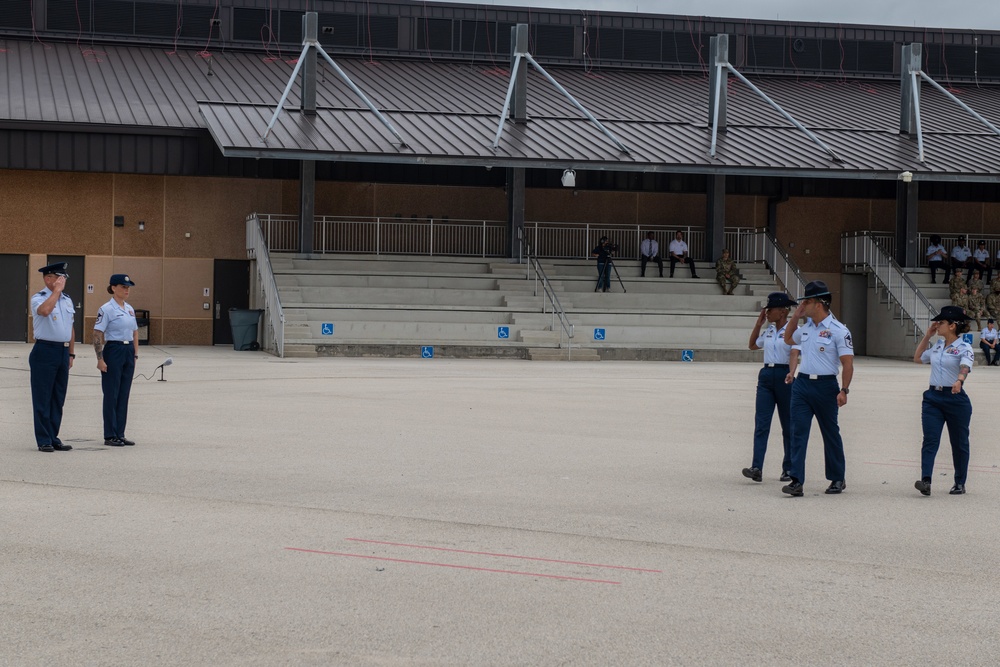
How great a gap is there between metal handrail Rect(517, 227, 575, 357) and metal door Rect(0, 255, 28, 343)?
45.8 feet

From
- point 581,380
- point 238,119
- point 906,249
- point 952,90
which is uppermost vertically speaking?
point 952,90

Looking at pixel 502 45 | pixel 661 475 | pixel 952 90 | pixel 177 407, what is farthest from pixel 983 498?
pixel 952 90

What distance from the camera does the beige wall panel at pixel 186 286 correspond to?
3641 centimetres

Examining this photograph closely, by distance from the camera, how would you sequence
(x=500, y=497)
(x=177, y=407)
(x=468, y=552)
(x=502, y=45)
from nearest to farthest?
1. (x=468, y=552)
2. (x=500, y=497)
3. (x=177, y=407)
4. (x=502, y=45)

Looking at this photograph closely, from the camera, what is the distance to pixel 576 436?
45.9ft

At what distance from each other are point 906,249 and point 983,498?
96.5 ft

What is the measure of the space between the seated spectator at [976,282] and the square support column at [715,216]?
701cm

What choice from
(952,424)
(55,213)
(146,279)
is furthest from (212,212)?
(952,424)

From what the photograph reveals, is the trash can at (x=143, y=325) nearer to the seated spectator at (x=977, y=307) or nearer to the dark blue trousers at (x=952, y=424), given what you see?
the seated spectator at (x=977, y=307)

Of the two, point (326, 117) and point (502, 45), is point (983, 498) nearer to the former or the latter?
point (326, 117)

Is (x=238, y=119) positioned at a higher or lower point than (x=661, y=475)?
higher

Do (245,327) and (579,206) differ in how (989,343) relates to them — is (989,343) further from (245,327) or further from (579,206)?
(245,327)

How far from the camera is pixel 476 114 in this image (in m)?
37.8

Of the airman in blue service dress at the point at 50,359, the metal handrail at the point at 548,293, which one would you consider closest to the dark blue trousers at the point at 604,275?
the metal handrail at the point at 548,293
